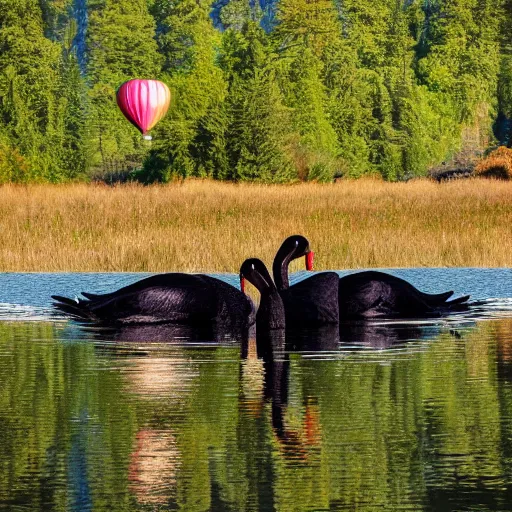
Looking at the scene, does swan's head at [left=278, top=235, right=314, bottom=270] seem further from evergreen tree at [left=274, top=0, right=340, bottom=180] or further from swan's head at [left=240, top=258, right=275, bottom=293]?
evergreen tree at [left=274, top=0, right=340, bottom=180]

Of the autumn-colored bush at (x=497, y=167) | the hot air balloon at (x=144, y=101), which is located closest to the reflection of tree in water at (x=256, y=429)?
the hot air balloon at (x=144, y=101)

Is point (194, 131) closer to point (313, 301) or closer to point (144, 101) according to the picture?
point (144, 101)

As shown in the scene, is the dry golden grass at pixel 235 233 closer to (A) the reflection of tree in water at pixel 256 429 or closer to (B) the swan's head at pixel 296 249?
(B) the swan's head at pixel 296 249

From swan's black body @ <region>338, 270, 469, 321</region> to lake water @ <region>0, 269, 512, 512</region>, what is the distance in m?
1.03

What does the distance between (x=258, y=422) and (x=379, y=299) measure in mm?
5455

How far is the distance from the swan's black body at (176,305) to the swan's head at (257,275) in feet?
1.64

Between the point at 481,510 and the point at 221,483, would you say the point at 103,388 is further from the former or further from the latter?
the point at 481,510

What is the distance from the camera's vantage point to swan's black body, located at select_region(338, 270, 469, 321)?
1209 centimetres

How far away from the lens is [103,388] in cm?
796

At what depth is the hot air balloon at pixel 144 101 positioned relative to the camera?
144ft

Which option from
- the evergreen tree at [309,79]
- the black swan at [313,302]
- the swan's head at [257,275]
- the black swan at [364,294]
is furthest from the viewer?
the evergreen tree at [309,79]

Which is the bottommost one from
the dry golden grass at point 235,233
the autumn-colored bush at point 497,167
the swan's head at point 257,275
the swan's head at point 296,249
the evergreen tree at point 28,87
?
the swan's head at point 257,275

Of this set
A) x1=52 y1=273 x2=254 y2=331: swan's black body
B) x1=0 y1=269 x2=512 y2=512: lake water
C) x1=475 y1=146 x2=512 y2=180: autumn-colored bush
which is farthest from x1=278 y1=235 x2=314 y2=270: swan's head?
x1=475 y1=146 x2=512 y2=180: autumn-colored bush

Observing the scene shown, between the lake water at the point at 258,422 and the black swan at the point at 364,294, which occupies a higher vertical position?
the black swan at the point at 364,294
